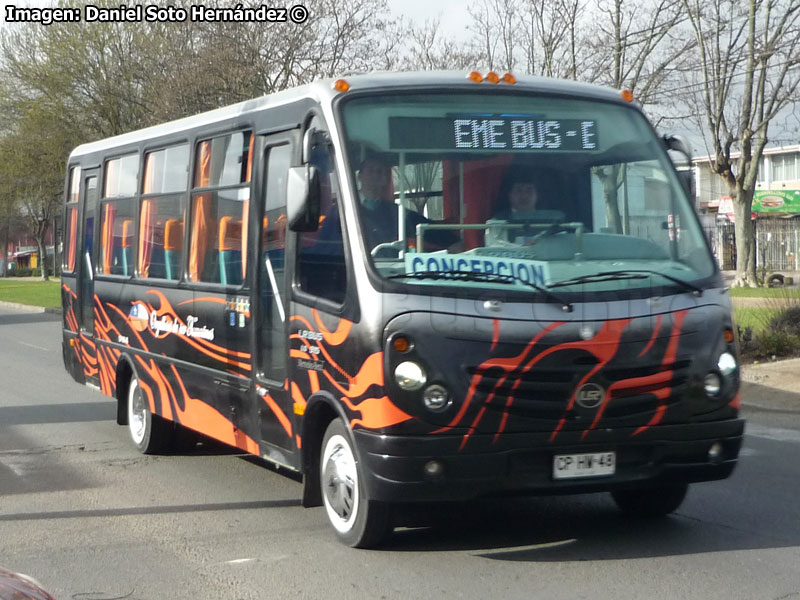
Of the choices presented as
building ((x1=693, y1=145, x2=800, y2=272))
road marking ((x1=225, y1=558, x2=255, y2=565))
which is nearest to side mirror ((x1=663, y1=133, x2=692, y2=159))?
road marking ((x1=225, y1=558, x2=255, y2=565))

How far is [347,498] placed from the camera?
6305 mm

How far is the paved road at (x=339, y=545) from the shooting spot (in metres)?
5.60

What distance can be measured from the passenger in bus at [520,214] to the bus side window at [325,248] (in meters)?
0.81

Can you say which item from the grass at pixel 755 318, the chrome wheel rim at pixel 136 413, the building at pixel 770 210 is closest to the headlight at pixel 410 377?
the chrome wheel rim at pixel 136 413

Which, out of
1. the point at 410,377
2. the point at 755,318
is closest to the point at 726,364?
the point at 410,377

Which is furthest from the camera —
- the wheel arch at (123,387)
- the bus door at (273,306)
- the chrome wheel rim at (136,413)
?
the wheel arch at (123,387)

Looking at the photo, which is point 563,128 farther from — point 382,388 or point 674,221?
point 382,388

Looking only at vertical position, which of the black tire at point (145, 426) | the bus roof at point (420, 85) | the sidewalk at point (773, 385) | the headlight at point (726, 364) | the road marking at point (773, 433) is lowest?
the road marking at point (773, 433)

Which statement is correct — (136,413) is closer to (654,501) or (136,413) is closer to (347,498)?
(347,498)

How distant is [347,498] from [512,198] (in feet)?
6.09

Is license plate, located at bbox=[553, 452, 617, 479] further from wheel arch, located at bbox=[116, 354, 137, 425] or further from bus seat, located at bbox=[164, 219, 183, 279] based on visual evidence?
wheel arch, located at bbox=[116, 354, 137, 425]

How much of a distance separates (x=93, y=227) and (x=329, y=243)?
531 centimetres

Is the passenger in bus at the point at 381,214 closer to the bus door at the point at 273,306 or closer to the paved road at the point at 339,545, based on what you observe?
the bus door at the point at 273,306

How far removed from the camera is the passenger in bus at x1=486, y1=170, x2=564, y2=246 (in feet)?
20.4
